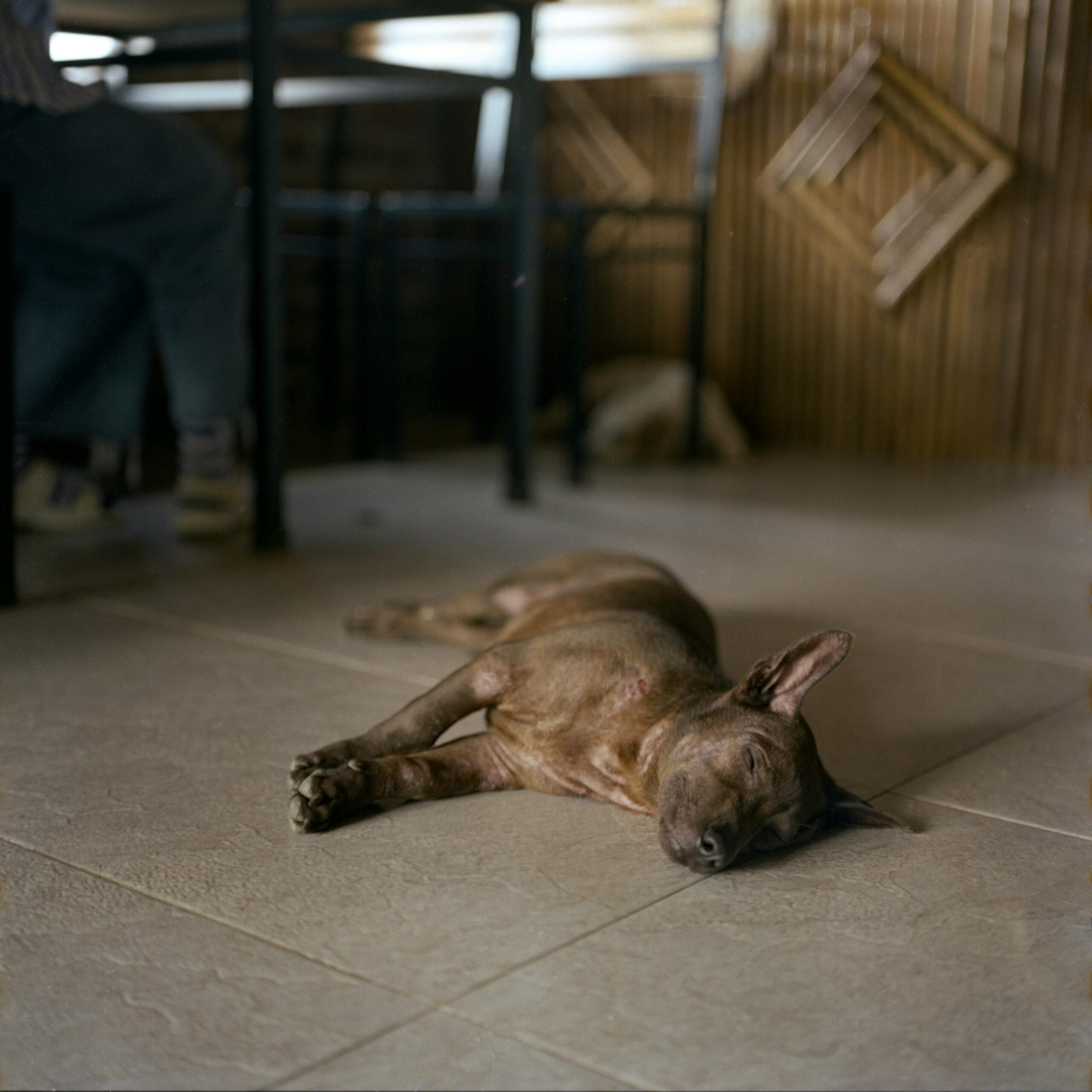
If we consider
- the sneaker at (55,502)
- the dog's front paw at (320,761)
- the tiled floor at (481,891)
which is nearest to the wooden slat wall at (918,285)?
the tiled floor at (481,891)

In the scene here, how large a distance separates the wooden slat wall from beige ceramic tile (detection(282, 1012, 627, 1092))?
14.4 feet

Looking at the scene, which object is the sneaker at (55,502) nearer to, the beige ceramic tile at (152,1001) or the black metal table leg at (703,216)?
the beige ceramic tile at (152,1001)

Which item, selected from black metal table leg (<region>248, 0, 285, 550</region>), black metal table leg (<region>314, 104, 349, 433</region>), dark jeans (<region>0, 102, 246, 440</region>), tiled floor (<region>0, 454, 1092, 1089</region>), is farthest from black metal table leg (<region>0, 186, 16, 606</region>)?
black metal table leg (<region>314, 104, 349, 433</region>)

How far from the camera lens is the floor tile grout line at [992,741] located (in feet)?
6.62

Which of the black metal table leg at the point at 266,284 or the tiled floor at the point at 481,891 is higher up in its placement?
the black metal table leg at the point at 266,284

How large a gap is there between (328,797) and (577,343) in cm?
290

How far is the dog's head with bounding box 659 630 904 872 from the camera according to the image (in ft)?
5.24

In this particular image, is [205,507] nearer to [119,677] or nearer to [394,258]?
[119,677]

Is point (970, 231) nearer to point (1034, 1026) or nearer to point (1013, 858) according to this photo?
point (1013, 858)

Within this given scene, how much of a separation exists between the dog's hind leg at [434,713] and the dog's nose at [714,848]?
1.39ft

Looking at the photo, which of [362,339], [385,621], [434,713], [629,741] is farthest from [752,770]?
[362,339]

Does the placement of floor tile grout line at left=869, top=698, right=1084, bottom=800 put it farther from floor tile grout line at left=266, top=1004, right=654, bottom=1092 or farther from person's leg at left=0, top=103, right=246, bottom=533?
person's leg at left=0, top=103, right=246, bottom=533

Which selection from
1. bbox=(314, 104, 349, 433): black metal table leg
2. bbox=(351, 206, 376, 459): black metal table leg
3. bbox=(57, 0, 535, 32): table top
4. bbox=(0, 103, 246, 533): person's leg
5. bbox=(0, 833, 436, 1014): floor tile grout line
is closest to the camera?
bbox=(0, 833, 436, 1014): floor tile grout line

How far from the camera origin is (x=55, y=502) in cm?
352
